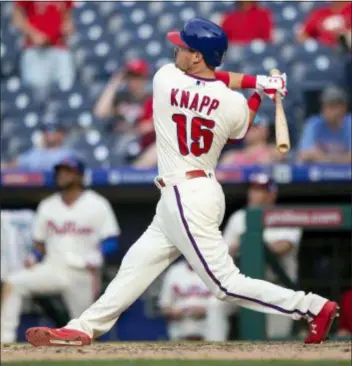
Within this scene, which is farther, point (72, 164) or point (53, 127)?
point (53, 127)

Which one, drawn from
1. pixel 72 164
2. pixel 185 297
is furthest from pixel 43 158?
pixel 185 297

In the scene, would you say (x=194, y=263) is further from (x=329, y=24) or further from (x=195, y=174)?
(x=329, y=24)

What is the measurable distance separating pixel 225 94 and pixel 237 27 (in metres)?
5.09

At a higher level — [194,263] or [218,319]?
[194,263]

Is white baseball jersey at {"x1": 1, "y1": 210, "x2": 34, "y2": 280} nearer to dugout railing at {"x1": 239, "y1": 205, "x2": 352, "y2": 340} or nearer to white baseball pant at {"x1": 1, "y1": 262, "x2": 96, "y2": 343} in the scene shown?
white baseball pant at {"x1": 1, "y1": 262, "x2": 96, "y2": 343}

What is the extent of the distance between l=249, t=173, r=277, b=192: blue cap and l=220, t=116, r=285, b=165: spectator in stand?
30 centimetres

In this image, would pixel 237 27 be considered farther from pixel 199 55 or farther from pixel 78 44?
pixel 199 55

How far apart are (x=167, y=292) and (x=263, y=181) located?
1161 mm

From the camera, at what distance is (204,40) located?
6086mm

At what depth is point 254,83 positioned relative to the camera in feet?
20.3

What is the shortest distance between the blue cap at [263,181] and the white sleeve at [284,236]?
1.10 ft

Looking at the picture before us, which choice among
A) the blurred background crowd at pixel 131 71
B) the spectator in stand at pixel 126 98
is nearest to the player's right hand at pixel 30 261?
the blurred background crowd at pixel 131 71

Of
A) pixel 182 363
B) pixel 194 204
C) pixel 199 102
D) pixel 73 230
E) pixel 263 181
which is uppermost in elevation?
pixel 199 102

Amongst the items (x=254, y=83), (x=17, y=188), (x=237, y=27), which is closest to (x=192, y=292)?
(x=17, y=188)
